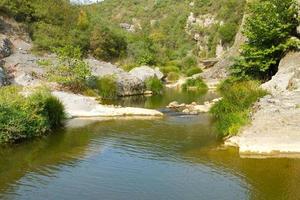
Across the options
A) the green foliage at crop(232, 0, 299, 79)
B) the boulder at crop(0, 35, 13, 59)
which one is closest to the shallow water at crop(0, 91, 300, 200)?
the green foliage at crop(232, 0, 299, 79)

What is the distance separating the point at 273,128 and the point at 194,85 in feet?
147

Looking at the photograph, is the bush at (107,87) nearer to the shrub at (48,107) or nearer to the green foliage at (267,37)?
the green foliage at (267,37)

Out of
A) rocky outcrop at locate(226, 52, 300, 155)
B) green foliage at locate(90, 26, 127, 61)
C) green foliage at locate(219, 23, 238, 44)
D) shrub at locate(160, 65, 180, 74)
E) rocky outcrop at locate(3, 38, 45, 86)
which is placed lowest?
rocky outcrop at locate(226, 52, 300, 155)

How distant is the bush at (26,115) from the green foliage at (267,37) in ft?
59.7

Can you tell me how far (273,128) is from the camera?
84.1 ft

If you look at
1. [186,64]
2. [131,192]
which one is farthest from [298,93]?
[186,64]

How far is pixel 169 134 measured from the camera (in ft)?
104

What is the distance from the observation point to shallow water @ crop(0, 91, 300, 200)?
19172 millimetres

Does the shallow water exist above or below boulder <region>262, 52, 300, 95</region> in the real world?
below

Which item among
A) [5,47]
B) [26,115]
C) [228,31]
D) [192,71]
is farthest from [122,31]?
[26,115]

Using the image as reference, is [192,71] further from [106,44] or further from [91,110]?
[91,110]

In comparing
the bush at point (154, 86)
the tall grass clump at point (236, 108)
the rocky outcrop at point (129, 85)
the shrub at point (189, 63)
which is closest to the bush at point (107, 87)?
the rocky outcrop at point (129, 85)

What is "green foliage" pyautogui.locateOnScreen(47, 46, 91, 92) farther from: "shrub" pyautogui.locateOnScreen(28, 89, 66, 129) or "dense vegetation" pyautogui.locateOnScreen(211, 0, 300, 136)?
"dense vegetation" pyautogui.locateOnScreen(211, 0, 300, 136)

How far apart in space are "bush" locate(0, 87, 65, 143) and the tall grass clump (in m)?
10.5
